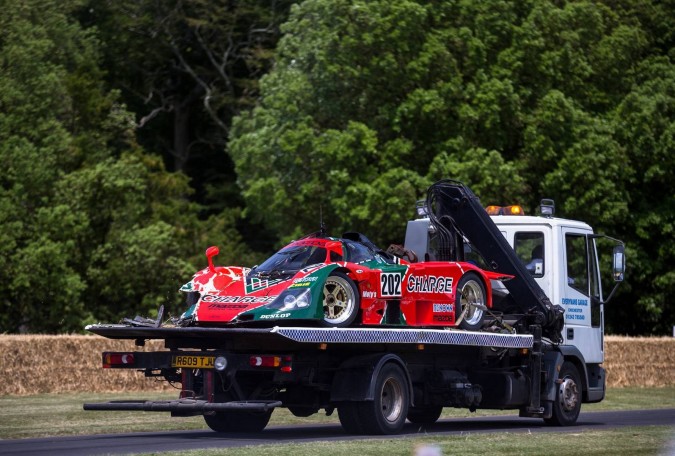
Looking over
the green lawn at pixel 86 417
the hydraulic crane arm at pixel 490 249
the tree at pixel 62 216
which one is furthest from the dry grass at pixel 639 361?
the hydraulic crane arm at pixel 490 249

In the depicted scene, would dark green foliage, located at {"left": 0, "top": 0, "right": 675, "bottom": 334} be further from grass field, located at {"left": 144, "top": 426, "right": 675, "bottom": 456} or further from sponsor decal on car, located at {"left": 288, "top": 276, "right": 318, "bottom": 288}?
sponsor decal on car, located at {"left": 288, "top": 276, "right": 318, "bottom": 288}

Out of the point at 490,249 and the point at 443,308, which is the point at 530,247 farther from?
the point at 443,308

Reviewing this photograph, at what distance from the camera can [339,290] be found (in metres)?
16.5

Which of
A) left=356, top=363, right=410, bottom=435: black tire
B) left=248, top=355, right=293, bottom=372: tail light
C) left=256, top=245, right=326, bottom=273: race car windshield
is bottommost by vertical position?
left=356, top=363, right=410, bottom=435: black tire

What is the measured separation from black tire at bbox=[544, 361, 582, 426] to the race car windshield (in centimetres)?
485

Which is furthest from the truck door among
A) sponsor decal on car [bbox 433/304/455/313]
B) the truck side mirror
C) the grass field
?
sponsor decal on car [bbox 433/304/455/313]

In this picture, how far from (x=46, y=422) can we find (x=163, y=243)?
2615 centimetres

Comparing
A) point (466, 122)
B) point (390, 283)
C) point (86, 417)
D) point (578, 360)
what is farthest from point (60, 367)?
point (466, 122)

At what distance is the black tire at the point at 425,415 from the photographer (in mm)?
20312

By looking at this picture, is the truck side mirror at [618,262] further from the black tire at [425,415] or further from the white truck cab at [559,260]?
the black tire at [425,415]

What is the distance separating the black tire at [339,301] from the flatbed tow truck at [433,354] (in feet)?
0.95

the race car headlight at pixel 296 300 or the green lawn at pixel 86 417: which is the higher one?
the race car headlight at pixel 296 300

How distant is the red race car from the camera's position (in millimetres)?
16188

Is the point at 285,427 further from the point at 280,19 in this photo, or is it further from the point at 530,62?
the point at 280,19
